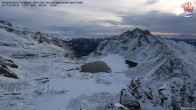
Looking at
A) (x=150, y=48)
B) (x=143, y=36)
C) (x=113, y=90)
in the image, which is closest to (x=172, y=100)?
(x=113, y=90)

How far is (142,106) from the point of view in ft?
115

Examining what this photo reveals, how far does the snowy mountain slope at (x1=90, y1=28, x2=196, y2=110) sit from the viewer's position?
114ft

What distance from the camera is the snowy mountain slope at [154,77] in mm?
34844

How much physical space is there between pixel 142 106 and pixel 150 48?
206ft

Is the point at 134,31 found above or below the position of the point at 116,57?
above

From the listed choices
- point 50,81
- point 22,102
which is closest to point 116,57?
point 50,81

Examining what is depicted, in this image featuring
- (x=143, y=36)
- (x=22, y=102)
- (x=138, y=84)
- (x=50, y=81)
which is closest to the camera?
(x=22, y=102)

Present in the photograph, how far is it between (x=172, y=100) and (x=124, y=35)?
9941 centimetres

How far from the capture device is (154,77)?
58.0m

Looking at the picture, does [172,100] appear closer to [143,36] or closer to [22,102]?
[22,102]

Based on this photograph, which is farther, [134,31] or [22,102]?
[134,31]

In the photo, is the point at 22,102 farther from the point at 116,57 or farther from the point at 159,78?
the point at 116,57

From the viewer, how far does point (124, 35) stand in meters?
133

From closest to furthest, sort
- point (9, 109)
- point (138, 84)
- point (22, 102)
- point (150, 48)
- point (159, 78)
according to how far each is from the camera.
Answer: point (9, 109), point (22, 102), point (138, 84), point (159, 78), point (150, 48)
